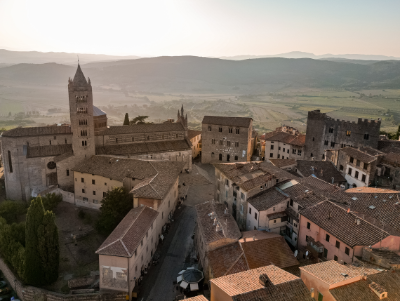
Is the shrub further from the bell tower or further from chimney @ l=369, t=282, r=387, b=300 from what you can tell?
chimney @ l=369, t=282, r=387, b=300

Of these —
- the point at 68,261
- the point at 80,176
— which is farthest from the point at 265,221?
the point at 80,176

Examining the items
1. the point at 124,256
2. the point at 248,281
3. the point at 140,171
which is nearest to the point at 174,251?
the point at 124,256

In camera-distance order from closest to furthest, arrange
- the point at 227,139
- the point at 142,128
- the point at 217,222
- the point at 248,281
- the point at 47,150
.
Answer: the point at 248,281 → the point at 217,222 → the point at 47,150 → the point at 142,128 → the point at 227,139

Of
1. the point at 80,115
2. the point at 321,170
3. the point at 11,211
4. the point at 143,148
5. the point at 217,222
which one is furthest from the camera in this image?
the point at 143,148

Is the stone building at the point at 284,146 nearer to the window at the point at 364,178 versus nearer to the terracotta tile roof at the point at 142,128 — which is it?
the terracotta tile roof at the point at 142,128

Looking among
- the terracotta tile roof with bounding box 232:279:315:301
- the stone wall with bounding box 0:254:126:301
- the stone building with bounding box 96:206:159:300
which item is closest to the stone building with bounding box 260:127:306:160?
the stone building with bounding box 96:206:159:300

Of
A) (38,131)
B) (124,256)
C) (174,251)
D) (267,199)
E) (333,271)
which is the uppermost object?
(38,131)

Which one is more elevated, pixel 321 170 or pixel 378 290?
pixel 321 170

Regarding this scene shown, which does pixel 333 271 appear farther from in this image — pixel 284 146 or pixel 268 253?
pixel 284 146
